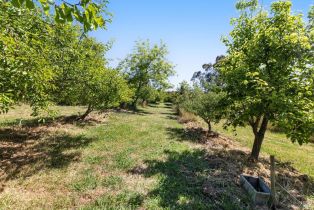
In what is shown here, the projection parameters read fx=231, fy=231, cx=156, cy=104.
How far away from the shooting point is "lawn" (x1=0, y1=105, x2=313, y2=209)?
6832mm

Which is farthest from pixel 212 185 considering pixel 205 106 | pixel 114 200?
pixel 205 106

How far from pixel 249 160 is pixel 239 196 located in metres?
4.45

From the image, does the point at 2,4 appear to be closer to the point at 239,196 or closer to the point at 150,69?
the point at 239,196

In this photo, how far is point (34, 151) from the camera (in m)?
10.6

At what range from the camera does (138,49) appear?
38531mm

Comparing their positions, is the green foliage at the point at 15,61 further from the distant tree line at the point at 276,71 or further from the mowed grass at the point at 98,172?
the distant tree line at the point at 276,71

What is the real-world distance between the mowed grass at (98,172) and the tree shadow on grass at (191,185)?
0.10ft

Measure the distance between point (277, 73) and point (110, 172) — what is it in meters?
7.92

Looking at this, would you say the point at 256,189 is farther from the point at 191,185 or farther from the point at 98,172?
the point at 98,172

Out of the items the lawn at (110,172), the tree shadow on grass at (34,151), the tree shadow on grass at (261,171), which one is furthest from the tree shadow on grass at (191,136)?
the tree shadow on grass at (34,151)

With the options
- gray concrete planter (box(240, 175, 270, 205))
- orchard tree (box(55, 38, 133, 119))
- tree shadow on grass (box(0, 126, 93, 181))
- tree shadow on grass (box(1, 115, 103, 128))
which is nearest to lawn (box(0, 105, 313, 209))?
tree shadow on grass (box(0, 126, 93, 181))

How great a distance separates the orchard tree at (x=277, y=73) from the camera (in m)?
7.93

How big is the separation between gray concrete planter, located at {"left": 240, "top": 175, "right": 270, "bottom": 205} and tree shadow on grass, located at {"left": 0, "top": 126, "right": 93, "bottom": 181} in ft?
22.7

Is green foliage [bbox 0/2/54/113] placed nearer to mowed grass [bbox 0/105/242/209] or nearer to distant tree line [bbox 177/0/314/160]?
mowed grass [bbox 0/105/242/209]
